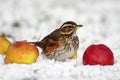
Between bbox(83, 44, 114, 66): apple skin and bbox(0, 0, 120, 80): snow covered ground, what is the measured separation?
166 mm

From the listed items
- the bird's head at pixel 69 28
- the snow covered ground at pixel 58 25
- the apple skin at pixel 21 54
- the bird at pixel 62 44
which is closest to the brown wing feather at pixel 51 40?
the bird at pixel 62 44

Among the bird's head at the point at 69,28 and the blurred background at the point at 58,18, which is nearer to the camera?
the bird's head at the point at 69,28

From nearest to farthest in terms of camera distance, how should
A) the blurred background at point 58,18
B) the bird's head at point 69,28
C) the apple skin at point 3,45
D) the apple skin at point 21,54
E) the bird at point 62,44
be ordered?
the apple skin at point 21,54 → the bird at point 62,44 → the bird's head at point 69,28 → the apple skin at point 3,45 → the blurred background at point 58,18

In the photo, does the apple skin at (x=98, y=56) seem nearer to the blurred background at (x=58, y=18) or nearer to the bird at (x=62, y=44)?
the bird at (x=62, y=44)

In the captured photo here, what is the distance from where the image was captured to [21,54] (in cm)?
855

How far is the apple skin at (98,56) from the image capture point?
858cm

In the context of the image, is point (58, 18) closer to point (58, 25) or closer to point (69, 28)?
point (58, 25)

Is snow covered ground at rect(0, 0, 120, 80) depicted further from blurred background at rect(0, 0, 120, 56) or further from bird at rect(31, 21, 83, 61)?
bird at rect(31, 21, 83, 61)

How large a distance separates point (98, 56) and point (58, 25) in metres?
5.61

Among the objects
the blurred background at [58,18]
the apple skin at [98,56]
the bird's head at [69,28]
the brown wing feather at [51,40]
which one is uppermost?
the bird's head at [69,28]

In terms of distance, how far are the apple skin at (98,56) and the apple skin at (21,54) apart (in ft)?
2.67

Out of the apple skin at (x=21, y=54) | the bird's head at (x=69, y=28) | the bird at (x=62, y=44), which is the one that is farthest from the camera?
the bird's head at (x=69, y=28)

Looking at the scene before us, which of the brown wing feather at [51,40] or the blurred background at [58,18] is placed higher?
the brown wing feather at [51,40]

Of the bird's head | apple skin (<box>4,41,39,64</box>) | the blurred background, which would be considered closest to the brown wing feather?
the bird's head
